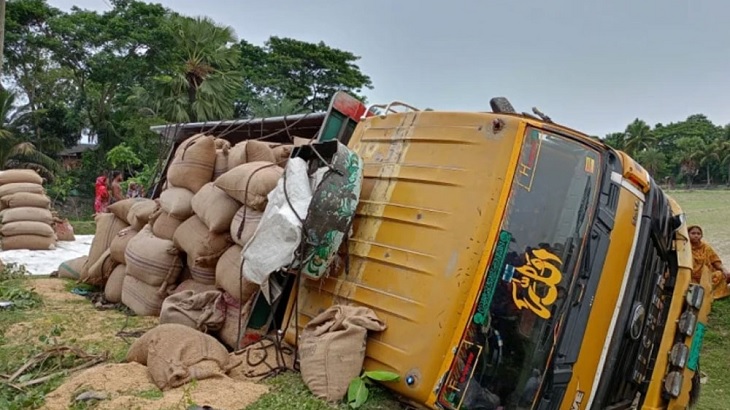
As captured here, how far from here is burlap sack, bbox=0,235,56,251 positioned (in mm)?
7875

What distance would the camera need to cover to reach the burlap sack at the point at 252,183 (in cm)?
316

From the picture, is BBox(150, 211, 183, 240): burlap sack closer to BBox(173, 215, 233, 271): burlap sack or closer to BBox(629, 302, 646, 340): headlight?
BBox(173, 215, 233, 271): burlap sack

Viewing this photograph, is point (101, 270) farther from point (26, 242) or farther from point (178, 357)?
point (26, 242)

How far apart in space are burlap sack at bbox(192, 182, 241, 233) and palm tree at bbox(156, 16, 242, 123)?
13946 millimetres

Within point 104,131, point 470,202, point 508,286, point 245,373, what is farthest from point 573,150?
point 104,131

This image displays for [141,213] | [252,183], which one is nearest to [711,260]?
[252,183]

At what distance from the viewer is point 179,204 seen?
4121mm

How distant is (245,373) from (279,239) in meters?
0.66

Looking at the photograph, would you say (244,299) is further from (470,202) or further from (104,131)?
(104,131)

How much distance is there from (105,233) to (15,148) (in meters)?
14.4

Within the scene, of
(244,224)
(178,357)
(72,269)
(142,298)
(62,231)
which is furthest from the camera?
(62,231)

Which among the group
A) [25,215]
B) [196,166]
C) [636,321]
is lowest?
[25,215]

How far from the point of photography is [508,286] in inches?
85.2

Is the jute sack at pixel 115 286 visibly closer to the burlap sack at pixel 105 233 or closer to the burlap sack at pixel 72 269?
the burlap sack at pixel 105 233
